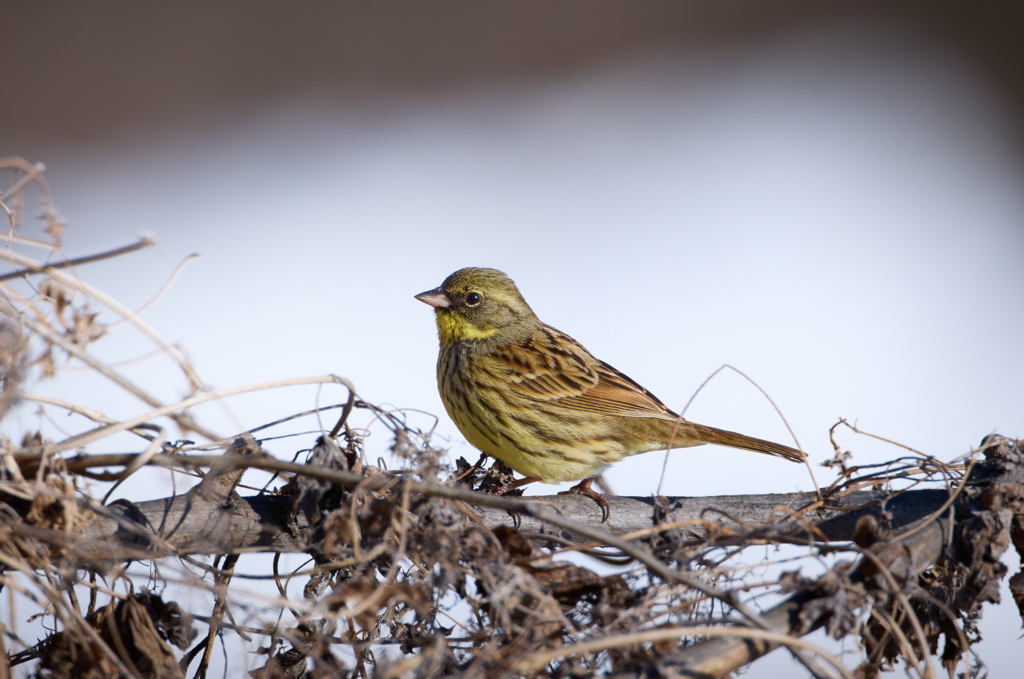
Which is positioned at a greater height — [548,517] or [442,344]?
[442,344]

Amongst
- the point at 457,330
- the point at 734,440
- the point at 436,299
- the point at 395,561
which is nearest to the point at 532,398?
the point at 457,330

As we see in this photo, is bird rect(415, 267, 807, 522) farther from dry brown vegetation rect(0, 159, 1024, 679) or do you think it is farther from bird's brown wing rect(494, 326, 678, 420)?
dry brown vegetation rect(0, 159, 1024, 679)

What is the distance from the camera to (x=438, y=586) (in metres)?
1.37

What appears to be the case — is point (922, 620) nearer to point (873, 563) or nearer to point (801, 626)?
point (873, 563)

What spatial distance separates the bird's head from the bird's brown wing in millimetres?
175

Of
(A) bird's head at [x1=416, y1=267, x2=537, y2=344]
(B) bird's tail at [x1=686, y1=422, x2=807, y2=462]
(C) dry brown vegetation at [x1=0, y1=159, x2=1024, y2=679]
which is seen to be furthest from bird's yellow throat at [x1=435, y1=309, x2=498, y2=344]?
(C) dry brown vegetation at [x1=0, y1=159, x2=1024, y2=679]

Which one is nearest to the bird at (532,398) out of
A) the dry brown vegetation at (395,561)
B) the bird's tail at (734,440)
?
the bird's tail at (734,440)

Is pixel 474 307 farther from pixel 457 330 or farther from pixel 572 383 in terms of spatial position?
pixel 572 383

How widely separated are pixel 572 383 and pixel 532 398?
293 millimetres

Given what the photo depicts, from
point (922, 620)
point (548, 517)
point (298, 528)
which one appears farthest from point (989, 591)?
point (298, 528)

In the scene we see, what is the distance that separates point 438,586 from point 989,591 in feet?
3.80

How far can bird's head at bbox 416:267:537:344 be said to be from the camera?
3951 mm

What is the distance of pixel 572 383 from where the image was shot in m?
3.79

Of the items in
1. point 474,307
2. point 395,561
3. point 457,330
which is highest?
point 474,307
